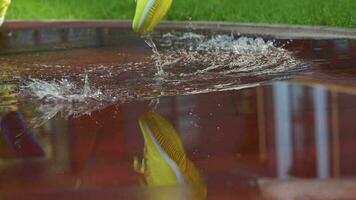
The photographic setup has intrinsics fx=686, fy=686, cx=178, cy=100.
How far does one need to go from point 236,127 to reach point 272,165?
0.78 m

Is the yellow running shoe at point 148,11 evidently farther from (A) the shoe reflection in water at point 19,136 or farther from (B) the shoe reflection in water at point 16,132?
(A) the shoe reflection in water at point 19,136

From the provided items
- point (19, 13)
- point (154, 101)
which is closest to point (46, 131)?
point (154, 101)

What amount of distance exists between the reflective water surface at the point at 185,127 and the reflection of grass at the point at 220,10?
5.83 ft

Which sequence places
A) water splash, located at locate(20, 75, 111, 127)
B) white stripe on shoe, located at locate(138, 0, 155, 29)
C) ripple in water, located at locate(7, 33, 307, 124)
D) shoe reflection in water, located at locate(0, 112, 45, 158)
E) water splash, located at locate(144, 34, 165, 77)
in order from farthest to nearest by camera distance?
water splash, located at locate(144, 34, 165, 77) < white stripe on shoe, located at locate(138, 0, 155, 29) < ripple in water, located at locate(7, 33, 307, 124) < water splash, located at locate(20, 75, 111, 127) < shoe reflection in water, located at locate(0, 112, 45, 158)

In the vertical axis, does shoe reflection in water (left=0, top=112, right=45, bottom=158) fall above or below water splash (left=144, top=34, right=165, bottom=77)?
below

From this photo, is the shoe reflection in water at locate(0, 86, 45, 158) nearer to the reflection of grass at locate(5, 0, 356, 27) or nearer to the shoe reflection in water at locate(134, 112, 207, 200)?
the shoe reflection in water at locate(134, 112, 207, 200)

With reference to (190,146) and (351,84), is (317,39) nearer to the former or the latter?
(351,84)

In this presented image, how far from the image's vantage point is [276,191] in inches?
138

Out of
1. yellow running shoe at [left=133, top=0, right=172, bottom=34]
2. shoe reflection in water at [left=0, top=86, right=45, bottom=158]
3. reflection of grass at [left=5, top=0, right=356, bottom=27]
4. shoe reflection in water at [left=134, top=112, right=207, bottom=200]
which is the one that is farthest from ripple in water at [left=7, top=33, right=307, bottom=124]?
reflection of grass at [left=5, top=0, right=356, bottom=27]

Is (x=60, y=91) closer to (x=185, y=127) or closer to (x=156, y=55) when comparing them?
(x=185, y=127)

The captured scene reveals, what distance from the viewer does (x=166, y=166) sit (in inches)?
161

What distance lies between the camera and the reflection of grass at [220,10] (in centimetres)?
944

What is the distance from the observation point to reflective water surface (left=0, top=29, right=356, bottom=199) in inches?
148

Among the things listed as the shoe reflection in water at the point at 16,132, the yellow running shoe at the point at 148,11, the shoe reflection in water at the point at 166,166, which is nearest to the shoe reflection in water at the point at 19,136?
the shoe reflection in water at the point at 16,132
